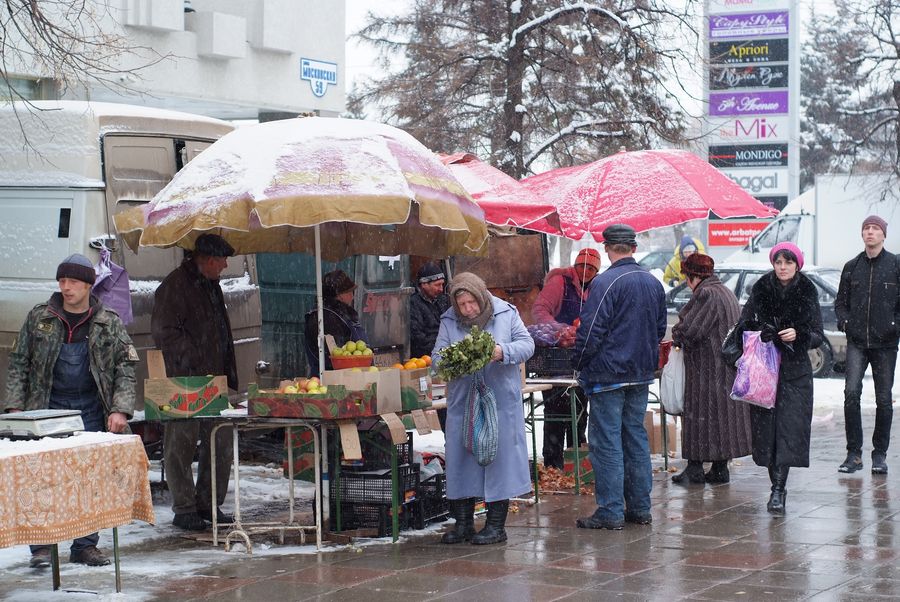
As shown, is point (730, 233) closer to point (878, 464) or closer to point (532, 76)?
point (532, 76)

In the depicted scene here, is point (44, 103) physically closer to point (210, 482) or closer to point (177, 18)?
point (210, 482)

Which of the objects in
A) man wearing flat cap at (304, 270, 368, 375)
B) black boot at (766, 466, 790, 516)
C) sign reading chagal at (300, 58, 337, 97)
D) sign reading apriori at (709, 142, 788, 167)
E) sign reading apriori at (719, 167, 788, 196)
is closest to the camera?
man wearing flat cap at (304, 270, 368, 375)

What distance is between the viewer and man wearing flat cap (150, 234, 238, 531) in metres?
8.77

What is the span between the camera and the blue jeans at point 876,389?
10.8 m

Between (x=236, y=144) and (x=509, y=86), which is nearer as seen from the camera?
(x=236, y=144)

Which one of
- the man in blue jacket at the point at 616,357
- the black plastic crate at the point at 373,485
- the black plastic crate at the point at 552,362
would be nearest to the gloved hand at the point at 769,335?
the man in blue jacket at the point at 616,357

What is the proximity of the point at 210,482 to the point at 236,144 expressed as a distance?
2.48 meters

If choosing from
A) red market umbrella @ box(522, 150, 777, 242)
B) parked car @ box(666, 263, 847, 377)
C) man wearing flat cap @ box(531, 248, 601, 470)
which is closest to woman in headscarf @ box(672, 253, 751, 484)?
red market umbrella @ box(522, 150, 777, 242)

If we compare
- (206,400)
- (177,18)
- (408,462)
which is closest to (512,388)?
(408,462)

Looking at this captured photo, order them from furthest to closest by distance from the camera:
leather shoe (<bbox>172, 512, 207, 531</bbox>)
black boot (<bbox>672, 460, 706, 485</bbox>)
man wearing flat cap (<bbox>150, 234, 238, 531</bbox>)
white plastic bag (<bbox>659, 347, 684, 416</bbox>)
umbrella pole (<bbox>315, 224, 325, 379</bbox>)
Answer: black boot (<bbox>672, 460, 706, 485</bbox>)
white plastic bag (<bbox>659, 347, 684, 416</bbox>)
leather shoe (<bbox>172, 512, 207, 531</bbox>)
man wearing flat cap (<bbox>150, 234, 238, 531</bbox>)
umbrella pole (<bbox>315, 224, 325, 379</bbox>)

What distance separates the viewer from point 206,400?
26.5 feet

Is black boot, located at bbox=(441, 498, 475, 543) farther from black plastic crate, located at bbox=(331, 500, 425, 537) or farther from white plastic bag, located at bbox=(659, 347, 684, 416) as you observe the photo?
white plastic bag, located at bbox=(659, 347, 684, 416)

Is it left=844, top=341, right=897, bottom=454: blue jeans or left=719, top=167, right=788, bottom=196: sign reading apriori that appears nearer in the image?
A: left=844, top=341, right=897, bottom=454: blue jeans

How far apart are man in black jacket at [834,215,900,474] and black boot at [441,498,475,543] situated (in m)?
4.05
